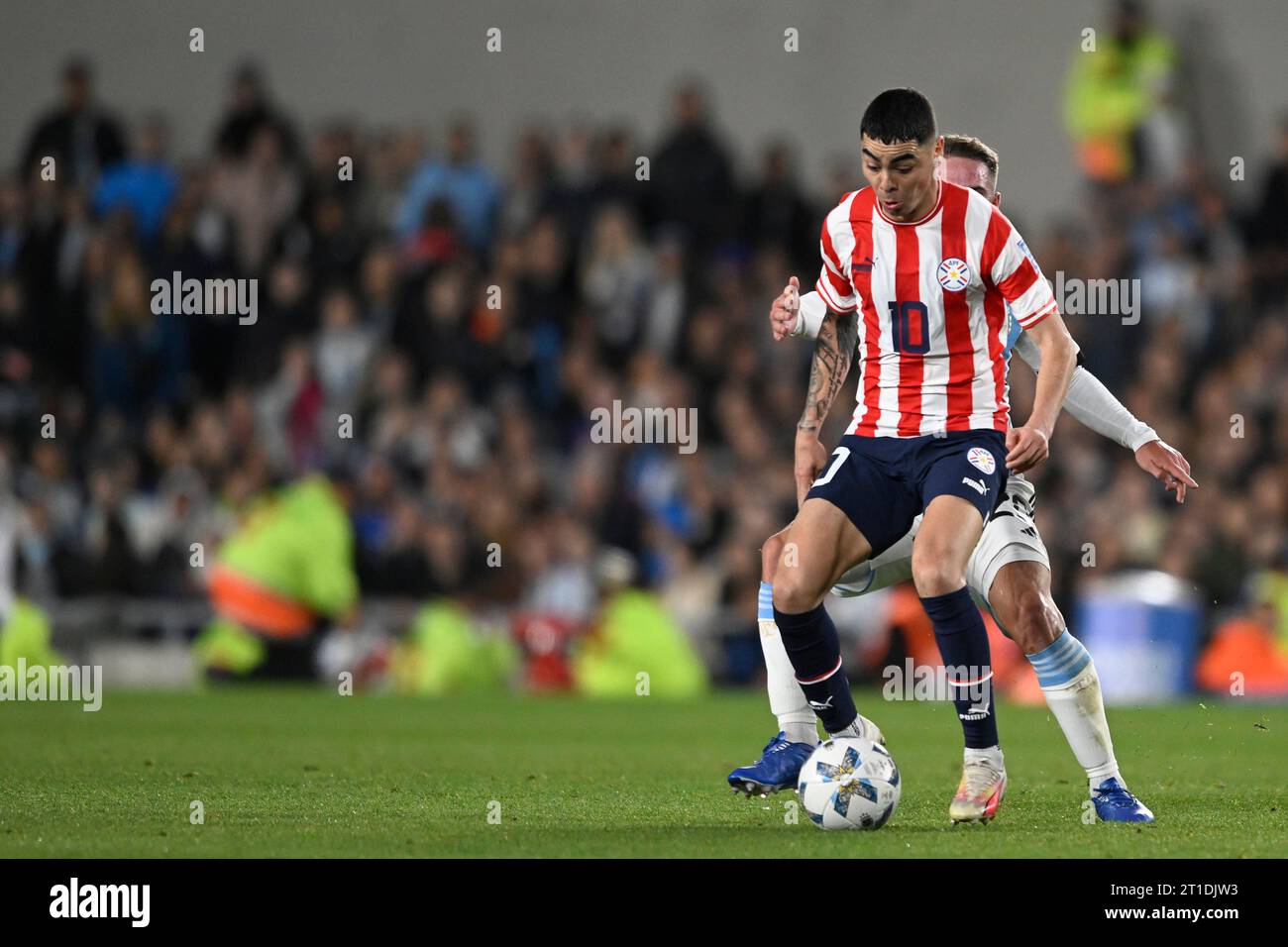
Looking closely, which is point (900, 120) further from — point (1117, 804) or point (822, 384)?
point (1117, 804)

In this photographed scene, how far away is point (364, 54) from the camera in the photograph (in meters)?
17.8

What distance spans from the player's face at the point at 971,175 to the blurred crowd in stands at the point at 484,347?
738cm

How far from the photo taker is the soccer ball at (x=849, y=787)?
233 inches

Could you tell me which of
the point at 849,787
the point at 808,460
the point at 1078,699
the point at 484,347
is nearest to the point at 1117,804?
the point at 1078,699

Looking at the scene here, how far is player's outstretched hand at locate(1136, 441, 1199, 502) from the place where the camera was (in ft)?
20.9

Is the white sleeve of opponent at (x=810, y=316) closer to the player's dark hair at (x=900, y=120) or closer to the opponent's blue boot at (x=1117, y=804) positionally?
the player's dark hair at (x=900, y=120)

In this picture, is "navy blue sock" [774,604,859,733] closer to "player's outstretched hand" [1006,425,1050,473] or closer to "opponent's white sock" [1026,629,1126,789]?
"opponent's white sock" [1026,629,1126,789]

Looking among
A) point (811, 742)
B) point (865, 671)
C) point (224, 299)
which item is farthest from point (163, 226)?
point (811, 742)

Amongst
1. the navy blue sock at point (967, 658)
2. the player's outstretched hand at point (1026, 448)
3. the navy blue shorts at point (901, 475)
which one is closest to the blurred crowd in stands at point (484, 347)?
the navy blue shorts at point (901, 475)

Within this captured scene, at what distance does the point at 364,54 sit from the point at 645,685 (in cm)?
699

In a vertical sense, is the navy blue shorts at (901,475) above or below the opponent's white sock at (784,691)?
above
